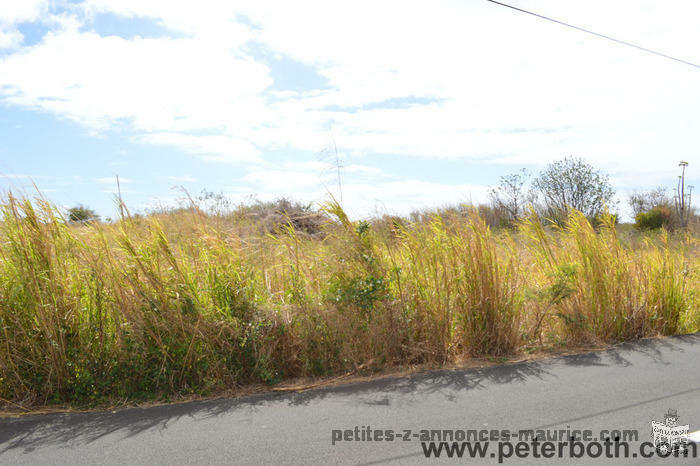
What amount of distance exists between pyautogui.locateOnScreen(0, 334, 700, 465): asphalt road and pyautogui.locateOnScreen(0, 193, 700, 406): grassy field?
44cm

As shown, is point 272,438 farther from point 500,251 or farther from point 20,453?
point 500,251

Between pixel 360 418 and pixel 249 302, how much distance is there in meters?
1.65

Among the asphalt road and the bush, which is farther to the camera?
the bush

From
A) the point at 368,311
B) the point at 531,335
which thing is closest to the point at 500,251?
the point at 531,335

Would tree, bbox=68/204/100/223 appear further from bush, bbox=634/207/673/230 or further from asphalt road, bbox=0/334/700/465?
bush, bbox=634/207/673/230

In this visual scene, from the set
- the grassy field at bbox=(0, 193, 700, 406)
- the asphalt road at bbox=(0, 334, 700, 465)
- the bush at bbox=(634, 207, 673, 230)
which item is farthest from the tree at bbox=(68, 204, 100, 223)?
the bush at bbox=(634, 207, 673, 230)

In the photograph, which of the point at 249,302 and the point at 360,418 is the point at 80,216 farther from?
the point at 360,418

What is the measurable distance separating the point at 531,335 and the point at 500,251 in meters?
1.16

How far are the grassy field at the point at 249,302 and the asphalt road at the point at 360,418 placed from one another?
439 millimetres

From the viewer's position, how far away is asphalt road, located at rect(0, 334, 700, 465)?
3.17 meters

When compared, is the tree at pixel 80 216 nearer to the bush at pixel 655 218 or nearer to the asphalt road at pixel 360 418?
the asphalt road at pixel 360 418

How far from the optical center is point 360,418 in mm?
3695

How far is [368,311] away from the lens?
5039mm

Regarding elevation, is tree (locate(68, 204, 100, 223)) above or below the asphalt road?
above
